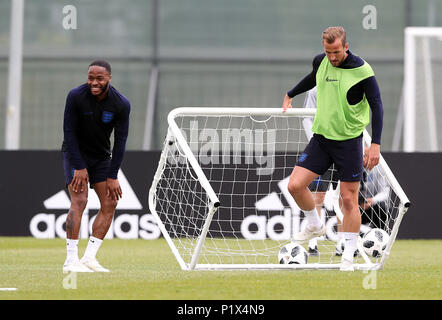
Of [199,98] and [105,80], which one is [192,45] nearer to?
[199,98]

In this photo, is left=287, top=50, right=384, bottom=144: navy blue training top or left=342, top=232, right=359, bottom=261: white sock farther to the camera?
left=342, top=232, right=359, bottom=261: white sock

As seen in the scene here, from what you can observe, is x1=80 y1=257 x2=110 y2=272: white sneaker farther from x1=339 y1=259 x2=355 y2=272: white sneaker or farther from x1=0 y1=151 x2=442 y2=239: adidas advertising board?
x1=0 y1=151 x2=442 y2=239: adidas advertising board

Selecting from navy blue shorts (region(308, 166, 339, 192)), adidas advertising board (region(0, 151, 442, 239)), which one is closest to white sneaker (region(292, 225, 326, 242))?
navy blue shorts (region(308, 166, 339, 192))

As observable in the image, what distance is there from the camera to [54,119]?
1914 cm

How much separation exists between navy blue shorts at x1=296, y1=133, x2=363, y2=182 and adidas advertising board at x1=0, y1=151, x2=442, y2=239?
192 inches

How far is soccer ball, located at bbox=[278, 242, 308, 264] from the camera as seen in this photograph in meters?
9.38

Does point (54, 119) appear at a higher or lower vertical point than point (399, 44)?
lower

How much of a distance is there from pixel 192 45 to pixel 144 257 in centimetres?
945

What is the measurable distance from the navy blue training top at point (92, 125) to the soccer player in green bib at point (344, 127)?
1.54 metres

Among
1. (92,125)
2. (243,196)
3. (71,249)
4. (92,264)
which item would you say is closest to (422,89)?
(243,196)

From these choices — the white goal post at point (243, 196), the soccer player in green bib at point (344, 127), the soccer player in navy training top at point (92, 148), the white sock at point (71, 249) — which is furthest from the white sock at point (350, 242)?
the white goal post at point (243, 196)
